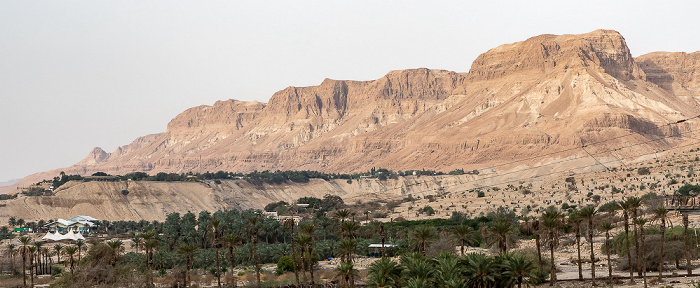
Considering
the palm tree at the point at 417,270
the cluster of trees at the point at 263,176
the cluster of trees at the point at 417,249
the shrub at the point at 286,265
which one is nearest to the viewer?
the palm tree at the point at 417,270

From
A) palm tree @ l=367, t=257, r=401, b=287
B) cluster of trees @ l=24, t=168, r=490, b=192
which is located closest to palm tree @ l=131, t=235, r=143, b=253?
palm tree @ l=367, t=257, r=401, b=287

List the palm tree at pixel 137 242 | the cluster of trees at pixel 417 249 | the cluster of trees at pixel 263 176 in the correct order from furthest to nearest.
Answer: the cluster of trees at pixel 263 176 < the palm tree at pixel 137 242 < the cluster of trees at pixel 417 249

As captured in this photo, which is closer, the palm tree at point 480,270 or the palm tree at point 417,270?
the palm tree at point 480,270

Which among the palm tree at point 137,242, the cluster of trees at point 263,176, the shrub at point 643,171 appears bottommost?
the palm tree at point 137,242

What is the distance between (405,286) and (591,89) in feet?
561

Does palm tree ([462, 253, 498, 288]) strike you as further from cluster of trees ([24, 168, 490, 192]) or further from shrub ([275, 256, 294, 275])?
cluster of trees ([24, 168, 490, 192])

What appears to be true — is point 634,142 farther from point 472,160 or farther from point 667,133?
point 472,160

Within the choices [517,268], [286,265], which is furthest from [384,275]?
[286,265]

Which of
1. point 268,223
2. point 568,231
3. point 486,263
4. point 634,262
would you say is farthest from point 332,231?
point 486,263

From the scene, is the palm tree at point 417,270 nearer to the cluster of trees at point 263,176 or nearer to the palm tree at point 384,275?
the palm tree at point 384,275

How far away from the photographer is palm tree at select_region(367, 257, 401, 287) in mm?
36562

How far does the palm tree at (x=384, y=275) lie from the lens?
36.6m

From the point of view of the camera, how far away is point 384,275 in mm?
36906

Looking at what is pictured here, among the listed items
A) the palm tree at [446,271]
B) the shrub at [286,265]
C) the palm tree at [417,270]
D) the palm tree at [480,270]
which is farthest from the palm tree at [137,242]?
the palm tree at [480,270]
